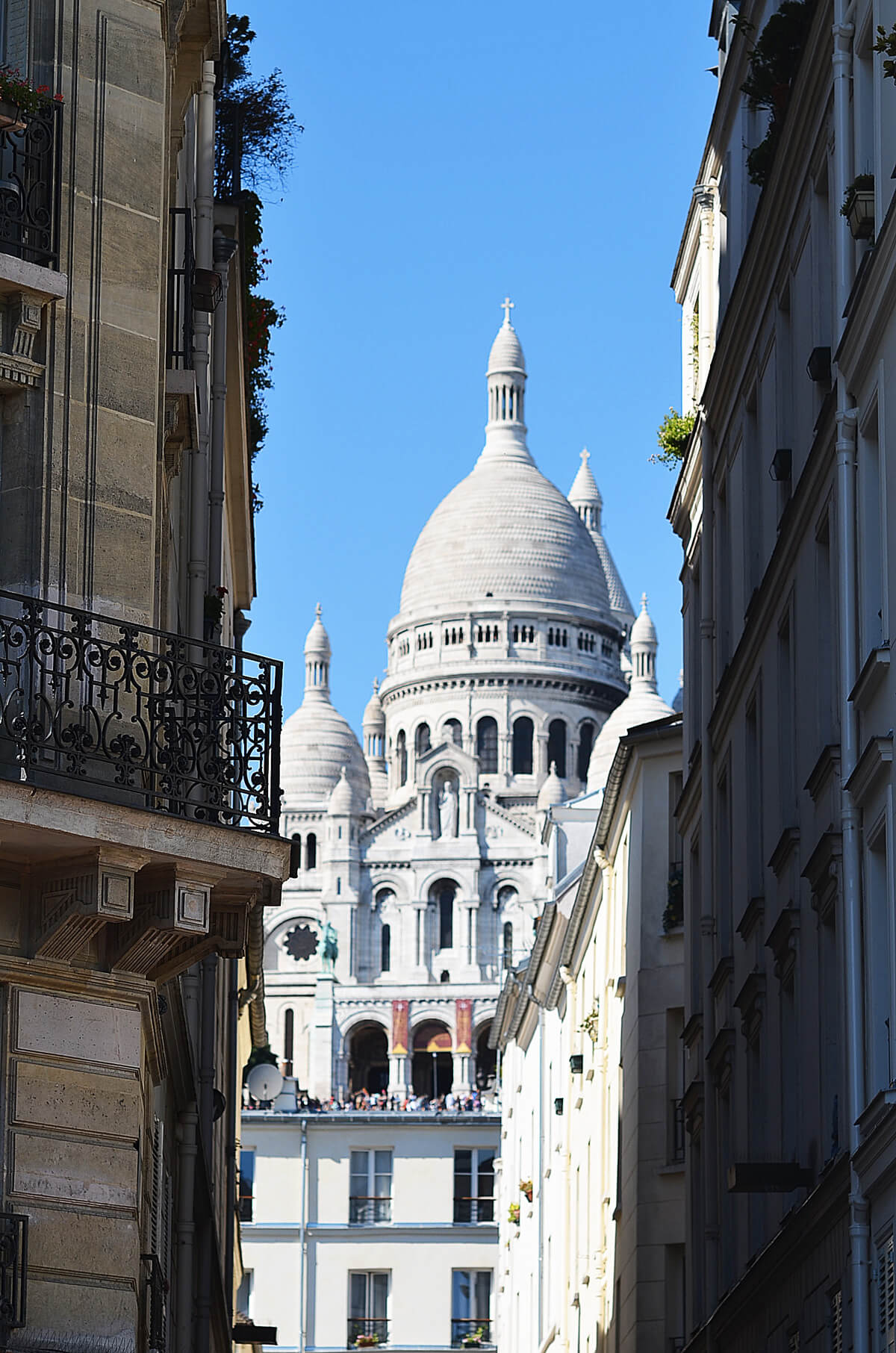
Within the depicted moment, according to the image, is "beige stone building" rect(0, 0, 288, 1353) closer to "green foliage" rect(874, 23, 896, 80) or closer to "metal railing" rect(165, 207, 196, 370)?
"metal railing" rect(165, 207, 196, 370)

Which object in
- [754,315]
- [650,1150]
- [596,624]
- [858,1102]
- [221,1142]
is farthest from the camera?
[596,624]

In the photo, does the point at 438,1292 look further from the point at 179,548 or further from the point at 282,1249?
the point at 179,548

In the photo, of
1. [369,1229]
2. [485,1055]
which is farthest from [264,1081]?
[485,1055]

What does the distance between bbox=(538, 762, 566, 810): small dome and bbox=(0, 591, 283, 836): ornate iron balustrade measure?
141 meters

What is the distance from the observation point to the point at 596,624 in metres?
172

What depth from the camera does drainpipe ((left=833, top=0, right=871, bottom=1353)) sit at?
15805mm

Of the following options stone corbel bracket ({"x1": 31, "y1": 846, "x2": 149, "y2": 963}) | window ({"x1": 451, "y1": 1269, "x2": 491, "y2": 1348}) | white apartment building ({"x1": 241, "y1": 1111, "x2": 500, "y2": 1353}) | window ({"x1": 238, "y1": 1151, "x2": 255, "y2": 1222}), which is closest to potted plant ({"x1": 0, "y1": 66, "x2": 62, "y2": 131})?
stone corbel bracket ({"x1": 31, "y1": 846, "x2": 149, "y2": 963})

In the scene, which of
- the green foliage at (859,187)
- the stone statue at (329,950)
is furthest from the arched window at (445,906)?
the green foliage at (859,187)

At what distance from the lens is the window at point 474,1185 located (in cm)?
6531

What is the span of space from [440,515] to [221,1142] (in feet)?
498

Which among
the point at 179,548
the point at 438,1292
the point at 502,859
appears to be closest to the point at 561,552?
the point at 502,859

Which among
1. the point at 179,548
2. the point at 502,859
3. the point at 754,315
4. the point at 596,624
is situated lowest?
the point at 179,548

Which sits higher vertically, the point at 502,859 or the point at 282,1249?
the point at 502,859

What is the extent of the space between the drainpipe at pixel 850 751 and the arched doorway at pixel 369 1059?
5257 inches
